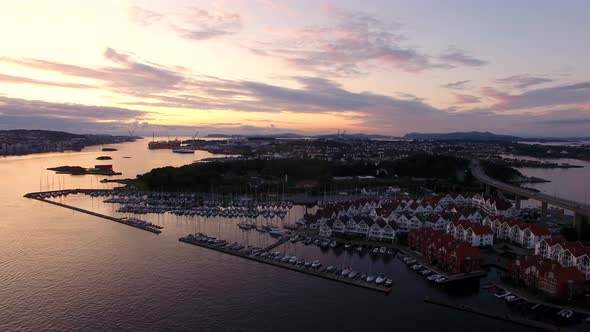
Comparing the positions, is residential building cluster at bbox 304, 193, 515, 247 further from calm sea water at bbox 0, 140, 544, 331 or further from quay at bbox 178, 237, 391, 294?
quay at bbox 178, 237, 391, 294

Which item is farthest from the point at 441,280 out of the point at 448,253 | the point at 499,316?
the point at 499,316

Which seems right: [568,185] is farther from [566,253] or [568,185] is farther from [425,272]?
[425,272]

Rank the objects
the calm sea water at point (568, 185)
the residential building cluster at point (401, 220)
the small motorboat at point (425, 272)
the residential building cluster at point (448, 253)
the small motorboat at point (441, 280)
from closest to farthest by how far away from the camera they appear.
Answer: the small motorboat at point (441, 280) → the residential building cluster at point (448, 253) → the small motorboat at point (425, 272) → the residential building cluster at point (401, 220) → the calm sea water at point (568, 185)

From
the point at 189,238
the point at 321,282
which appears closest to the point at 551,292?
the point at 321,282

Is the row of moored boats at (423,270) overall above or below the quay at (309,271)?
above

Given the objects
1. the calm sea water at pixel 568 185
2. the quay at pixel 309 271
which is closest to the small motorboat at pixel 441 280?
the quay at pixel 309 271

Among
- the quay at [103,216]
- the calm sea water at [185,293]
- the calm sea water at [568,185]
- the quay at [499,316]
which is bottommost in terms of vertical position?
the calm sea water at [185,293]

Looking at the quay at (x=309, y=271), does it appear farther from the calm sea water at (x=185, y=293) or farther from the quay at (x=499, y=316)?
the quay at (x=499, y=316)
